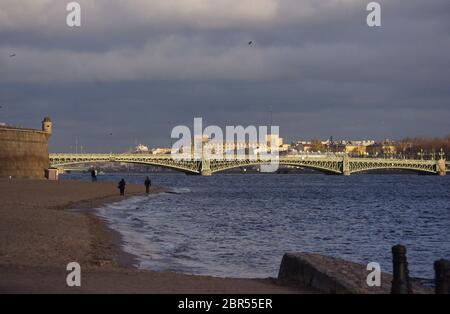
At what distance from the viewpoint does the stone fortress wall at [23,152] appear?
80500mm

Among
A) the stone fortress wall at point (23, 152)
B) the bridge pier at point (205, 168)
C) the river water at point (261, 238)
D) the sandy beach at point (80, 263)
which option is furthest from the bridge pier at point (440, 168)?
the sandy beach at point (80, 263)

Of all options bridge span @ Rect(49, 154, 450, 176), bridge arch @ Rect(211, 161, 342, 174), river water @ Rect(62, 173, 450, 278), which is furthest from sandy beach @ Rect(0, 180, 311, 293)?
bridge arch @ Rect(211, 161, 342, 174)

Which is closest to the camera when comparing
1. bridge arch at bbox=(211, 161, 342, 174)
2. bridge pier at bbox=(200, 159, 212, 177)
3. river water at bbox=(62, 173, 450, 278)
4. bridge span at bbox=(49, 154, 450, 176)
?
river water at bbox=(62, 173, 450, 278)

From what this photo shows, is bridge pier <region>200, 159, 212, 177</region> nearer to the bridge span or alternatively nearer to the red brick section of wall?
the bridge span

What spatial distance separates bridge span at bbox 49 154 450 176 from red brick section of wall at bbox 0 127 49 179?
33.3m

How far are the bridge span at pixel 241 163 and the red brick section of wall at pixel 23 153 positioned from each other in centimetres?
3330

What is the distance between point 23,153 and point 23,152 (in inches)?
8.5

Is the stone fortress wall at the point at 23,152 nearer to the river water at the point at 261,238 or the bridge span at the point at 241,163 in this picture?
the bridge span at the point at 241,163

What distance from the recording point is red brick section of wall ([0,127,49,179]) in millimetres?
80500
